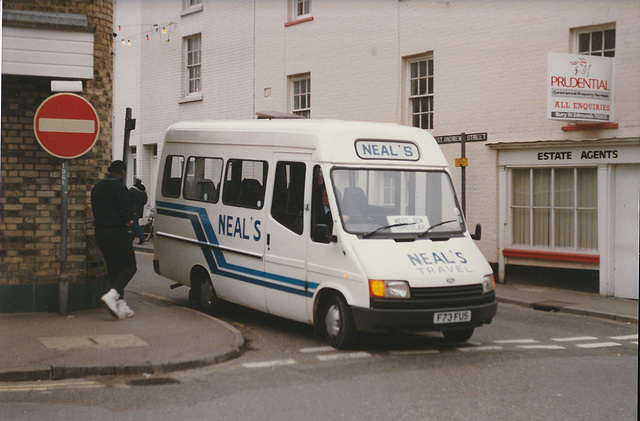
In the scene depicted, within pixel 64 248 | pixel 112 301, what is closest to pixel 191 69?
pixel 64 248

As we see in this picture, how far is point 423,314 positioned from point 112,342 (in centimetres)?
337

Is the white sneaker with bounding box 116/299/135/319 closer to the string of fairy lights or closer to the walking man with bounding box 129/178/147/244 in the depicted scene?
the walking man with bounding box 129/178/147/244

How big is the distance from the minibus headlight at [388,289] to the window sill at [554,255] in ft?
24.0

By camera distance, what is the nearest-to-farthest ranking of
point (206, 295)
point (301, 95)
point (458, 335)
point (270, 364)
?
point (270, 364) → point (458, 335) → point (206, 295) → point (301, 95)

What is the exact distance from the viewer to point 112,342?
889cm

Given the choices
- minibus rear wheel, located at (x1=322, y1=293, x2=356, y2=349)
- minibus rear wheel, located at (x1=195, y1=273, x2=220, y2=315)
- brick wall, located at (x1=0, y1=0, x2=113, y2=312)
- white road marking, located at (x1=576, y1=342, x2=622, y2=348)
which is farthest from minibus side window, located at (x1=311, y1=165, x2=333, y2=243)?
white road marking, located at (x1=576, y1=342, x2=622, y2=348)

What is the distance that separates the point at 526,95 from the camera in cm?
1577

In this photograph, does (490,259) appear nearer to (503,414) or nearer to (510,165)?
(510,165)

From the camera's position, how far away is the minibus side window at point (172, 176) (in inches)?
489

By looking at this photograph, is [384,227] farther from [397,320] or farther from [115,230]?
[115,230]

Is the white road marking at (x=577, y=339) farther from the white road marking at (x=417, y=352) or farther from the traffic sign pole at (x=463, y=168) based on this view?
the traffic sign pole at (x=463, y=168)

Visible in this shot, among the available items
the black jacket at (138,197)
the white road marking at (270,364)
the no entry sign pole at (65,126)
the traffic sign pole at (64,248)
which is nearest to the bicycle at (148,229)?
the black jacket at (138,197)

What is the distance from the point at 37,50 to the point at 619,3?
10.1 meters

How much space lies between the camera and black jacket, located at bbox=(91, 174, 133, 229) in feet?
34.0
